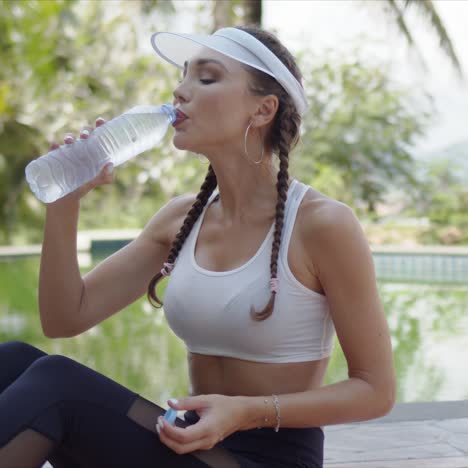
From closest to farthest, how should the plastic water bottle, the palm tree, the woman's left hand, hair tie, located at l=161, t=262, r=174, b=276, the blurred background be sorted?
the woman's left hand, the plastic water bottle, hair tie, located at l=161, t=262, r=174, b=276, the palm tree, the blurred background

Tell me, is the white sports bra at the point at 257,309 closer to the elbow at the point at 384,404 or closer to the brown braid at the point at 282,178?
the brown braid at the point at 282,178

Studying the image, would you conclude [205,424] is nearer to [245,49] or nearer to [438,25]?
[245,49]

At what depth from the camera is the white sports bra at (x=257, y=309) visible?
1702 millimetres

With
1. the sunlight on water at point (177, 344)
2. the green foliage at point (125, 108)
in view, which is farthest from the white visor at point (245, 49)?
the green foliage at point (125, 108)

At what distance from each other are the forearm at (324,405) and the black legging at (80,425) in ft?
0.31

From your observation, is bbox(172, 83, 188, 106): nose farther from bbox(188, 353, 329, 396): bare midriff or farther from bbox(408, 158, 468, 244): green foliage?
bbox(408, 158, 468, 244): green foliage

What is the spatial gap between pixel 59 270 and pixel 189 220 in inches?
12.1

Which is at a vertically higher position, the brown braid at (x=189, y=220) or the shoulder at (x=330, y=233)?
the shoulder at (x=330, y=233)

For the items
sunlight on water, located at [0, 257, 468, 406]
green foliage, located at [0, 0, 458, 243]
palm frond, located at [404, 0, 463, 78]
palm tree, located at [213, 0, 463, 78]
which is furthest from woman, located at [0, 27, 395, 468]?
green foliage, located at [0, 0, 458, 243]

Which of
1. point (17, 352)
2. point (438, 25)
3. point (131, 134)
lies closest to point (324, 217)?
point (131, 134)

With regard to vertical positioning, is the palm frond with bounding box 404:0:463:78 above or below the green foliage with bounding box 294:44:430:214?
above

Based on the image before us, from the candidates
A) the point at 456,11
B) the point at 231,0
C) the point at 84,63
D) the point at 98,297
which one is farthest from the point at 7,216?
the point at 456,11

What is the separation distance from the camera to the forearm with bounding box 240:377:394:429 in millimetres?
1600

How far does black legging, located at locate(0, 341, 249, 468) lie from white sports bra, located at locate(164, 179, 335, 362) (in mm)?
230
